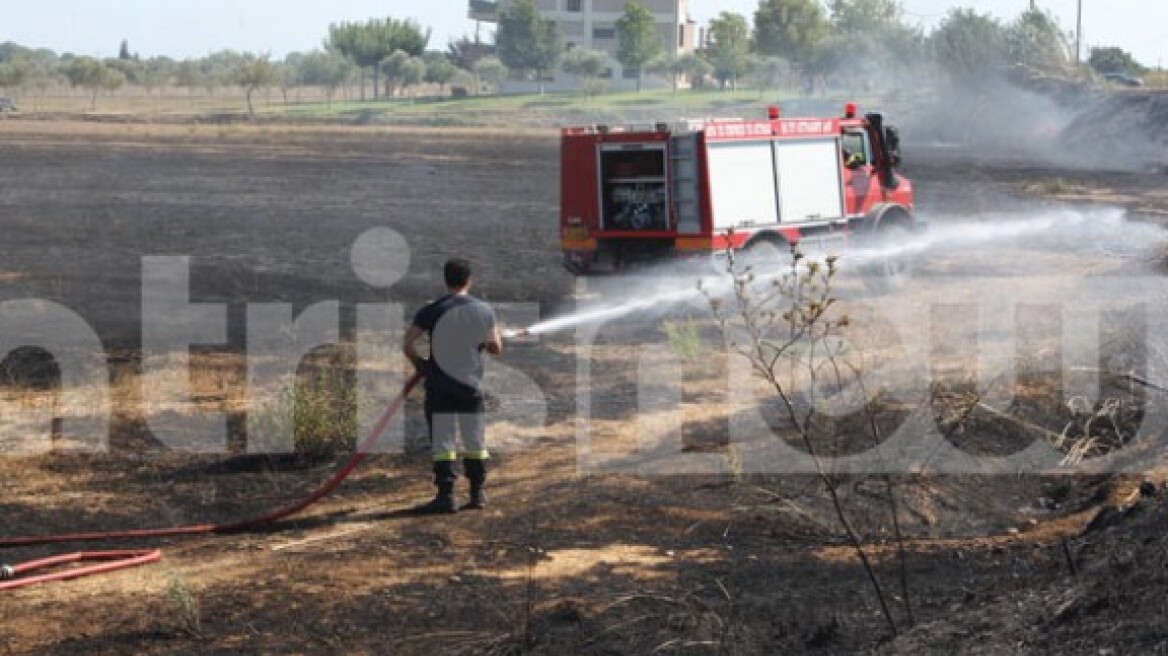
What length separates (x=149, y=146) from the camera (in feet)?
171

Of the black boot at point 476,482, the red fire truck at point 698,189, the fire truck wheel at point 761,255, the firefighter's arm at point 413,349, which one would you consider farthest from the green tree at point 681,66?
the black boot at point 476,482

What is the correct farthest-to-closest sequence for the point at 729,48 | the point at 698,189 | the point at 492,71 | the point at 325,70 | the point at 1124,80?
the point at 325,70 < the point at 492,71 < the point at 729,48 < the point at 1124,80 < the point at 698,189

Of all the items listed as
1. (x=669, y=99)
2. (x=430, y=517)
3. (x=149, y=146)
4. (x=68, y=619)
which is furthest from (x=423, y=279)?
(x=669, y=99)

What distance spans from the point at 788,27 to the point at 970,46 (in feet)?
125

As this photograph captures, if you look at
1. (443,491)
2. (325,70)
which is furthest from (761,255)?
(325,70)

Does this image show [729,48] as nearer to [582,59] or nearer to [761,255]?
[582,59]

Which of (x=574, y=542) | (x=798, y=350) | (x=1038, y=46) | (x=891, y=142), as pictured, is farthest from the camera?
(x=1038, y=46)

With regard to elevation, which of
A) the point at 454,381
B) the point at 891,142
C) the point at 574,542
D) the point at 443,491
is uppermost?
the point at 891,142

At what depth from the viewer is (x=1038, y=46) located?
62.1 meters

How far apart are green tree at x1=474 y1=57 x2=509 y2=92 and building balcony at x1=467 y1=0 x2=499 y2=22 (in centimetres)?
1668

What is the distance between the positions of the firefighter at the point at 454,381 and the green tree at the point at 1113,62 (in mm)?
86981

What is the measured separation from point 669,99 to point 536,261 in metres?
68.6

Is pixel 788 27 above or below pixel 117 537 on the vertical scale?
above

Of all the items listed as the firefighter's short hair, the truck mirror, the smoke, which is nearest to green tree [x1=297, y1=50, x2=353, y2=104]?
the smoke
